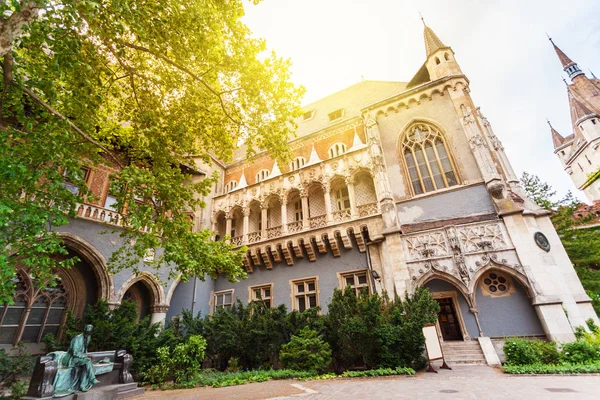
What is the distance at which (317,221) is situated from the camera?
14836mm

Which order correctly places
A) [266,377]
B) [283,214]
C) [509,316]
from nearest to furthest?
[266,377] → [509,316] → [283,214]

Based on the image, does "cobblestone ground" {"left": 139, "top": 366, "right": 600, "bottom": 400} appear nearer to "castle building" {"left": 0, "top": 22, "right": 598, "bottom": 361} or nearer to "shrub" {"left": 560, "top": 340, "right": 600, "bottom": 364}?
"shrub" {"left": 560, "top": 340, "right": 600, "bottom": 364}

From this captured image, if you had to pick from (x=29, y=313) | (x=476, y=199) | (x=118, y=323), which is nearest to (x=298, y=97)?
(x=476, y=199)

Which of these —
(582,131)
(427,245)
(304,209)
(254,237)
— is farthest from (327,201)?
(582,131)

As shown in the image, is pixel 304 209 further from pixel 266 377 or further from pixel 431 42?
pixel 431 42

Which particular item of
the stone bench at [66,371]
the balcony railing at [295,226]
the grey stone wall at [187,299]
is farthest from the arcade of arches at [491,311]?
the grey stone wall at [187,299]

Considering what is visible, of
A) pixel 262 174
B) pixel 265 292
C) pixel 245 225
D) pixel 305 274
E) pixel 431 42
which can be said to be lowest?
pixel 265 292

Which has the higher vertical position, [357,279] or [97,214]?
A: [97,214]

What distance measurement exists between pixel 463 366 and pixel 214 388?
324 inches

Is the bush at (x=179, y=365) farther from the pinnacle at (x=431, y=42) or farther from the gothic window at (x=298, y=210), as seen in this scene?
the pinnacle at (x=431, y=42)

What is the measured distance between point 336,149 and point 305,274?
7.95 meters

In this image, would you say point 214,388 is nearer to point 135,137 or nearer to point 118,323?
point 118,323

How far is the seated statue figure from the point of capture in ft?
20.8

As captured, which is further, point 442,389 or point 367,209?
point 367,209
